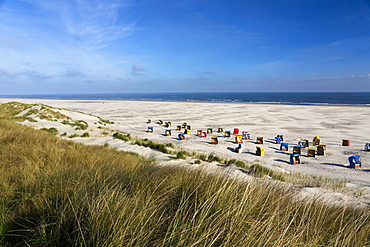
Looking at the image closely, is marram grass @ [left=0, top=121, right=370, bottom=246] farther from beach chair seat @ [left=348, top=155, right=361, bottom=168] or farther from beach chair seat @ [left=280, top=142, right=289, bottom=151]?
beach chair seat @ [left=280, top=142, right=289, bottom=151]

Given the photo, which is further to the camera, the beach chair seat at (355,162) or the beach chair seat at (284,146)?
the beach chair seat at (284,146)

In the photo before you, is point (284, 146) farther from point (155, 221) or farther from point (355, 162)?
point (155, 221)

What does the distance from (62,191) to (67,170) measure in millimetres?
1029

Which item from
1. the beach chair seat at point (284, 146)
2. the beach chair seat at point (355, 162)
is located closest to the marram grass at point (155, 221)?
the beach chair seat at point (355, 162)

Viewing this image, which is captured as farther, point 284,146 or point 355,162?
point 284,146

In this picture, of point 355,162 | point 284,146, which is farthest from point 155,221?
point 284,146

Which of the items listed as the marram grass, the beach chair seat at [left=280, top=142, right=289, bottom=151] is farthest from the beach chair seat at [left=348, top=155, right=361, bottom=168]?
the marram grass

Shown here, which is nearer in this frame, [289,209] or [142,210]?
[142,210]

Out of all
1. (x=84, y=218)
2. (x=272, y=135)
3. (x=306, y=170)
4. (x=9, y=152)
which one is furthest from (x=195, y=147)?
(x=84, y=218)

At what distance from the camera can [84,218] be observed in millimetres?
1877

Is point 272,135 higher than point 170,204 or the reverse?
the reverse

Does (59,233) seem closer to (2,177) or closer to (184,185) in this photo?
(184,185)

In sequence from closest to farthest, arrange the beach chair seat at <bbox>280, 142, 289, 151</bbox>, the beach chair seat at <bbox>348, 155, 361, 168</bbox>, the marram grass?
the marram grass < the beach chair seat at <bbox>348, 155, 361, 168</bbox> < the beach chair seat at <bbox>280, 142, 289, 151</bbox>

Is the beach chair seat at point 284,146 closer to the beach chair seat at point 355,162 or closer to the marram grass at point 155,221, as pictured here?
the beach chair seat at point 355,162
